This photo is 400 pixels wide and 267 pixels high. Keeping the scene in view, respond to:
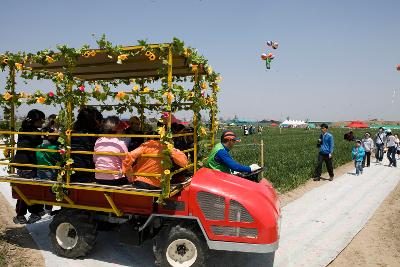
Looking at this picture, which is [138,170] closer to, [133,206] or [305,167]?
[133,206]

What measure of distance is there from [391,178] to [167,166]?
1341 centimetres

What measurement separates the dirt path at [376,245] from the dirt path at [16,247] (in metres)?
5.20

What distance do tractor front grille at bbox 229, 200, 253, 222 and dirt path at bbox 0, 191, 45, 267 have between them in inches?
131

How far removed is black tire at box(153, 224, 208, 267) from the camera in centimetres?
527

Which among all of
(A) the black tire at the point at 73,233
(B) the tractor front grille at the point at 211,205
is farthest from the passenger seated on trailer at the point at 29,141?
(B) the tractor front grille at the point at 211,205

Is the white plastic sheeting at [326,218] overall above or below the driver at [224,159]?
below

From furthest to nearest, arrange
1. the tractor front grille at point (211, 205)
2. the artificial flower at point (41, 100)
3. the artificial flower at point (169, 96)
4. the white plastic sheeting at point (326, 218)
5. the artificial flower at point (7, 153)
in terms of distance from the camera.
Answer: the artificial flower at point (7, 153) < the white plastic sheeting at point (326, 218) < the artificial flower at point (41, 100) < the tractor front grille at point (211, 205) < the artificial flower at point (169, 96)

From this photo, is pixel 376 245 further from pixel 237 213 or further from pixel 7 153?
pixel 7 153

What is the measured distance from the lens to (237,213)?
5133mm

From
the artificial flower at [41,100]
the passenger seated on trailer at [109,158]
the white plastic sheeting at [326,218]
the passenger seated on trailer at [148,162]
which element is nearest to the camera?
the passenger seated on trailer at [148,162]

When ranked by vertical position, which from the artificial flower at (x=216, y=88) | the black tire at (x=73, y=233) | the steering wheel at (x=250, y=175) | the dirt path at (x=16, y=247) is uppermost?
the artificial flower at (x=216, y=88)

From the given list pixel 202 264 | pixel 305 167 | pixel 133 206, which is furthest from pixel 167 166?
pixel 305 167

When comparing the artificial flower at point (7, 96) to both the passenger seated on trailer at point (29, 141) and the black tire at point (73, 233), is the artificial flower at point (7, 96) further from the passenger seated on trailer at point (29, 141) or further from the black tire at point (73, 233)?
the black tire at point (73, 233)

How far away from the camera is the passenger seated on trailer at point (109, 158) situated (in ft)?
18.9
